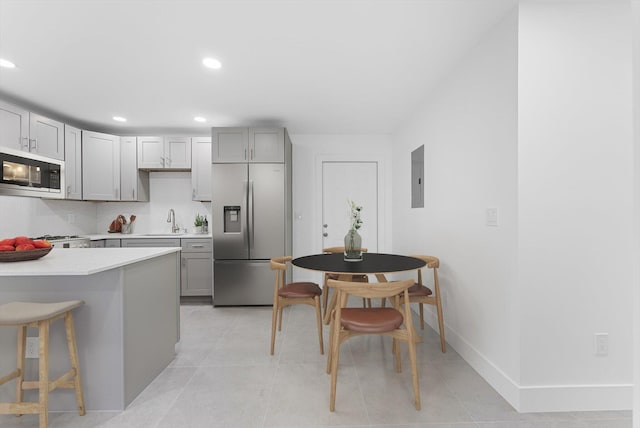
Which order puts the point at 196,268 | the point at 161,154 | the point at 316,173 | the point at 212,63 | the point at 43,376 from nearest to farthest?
the point at 43,376 < the point at 212,63 < the point at 196,268 < the point at 161,154 < the point at 316,173

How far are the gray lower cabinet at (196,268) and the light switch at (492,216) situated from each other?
326cm

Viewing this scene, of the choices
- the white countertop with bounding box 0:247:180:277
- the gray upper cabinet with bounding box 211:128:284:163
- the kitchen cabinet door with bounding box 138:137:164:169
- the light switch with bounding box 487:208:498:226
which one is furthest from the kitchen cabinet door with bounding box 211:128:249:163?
the light switch with bounding box 487:208:498:226

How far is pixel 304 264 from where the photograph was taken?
236cm

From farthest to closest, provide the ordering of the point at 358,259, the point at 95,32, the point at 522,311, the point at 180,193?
1. the point at 180,193
2. the point at 358,259
3. the point at 95,32
4. the point at 522,311

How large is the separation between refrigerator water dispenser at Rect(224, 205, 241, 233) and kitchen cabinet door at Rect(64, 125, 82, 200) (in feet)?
6.35

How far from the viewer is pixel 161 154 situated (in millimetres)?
4168

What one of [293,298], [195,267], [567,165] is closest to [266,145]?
[195,267]

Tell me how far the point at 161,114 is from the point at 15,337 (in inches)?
109

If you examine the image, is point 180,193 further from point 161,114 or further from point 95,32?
point 95,32

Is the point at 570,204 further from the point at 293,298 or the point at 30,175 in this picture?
the point at 30,175

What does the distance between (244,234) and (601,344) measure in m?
3.36

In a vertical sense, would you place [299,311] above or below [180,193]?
below

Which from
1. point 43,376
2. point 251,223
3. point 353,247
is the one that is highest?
point 251,223

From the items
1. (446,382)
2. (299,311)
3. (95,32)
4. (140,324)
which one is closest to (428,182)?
(446,382)
